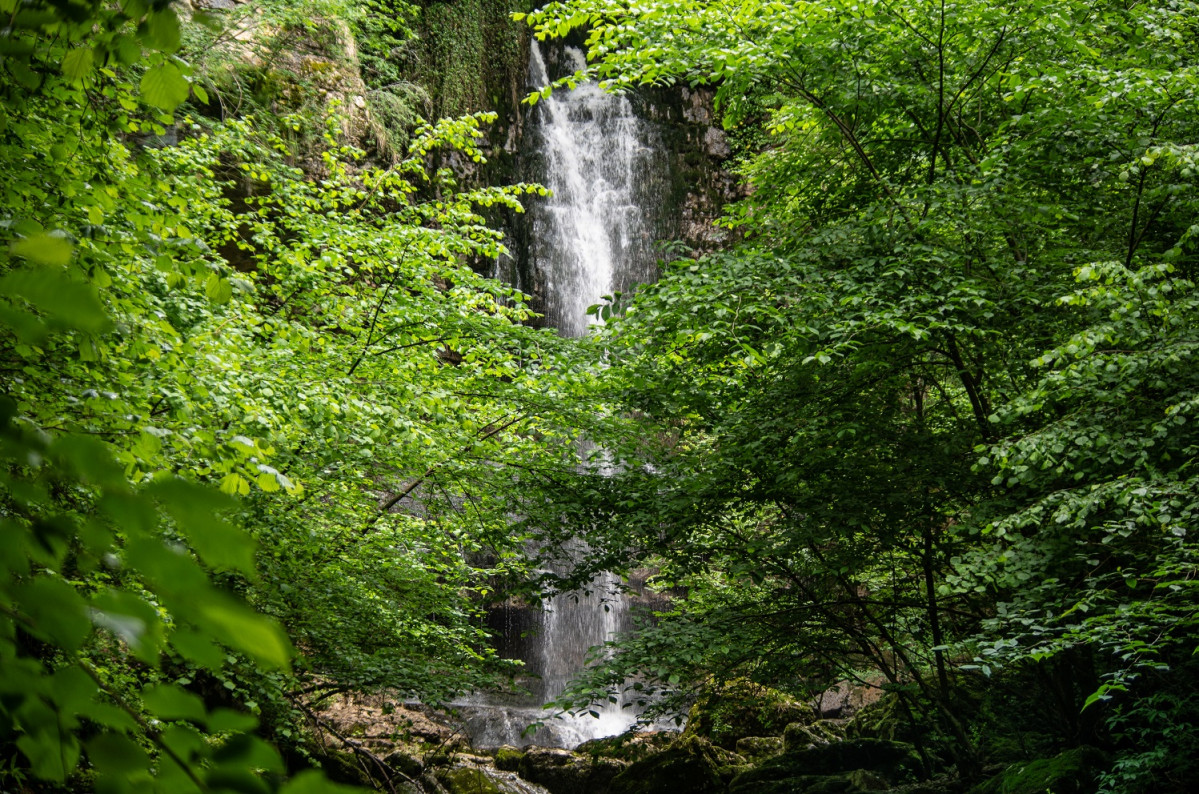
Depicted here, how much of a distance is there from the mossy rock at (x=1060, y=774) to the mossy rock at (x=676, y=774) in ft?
15.6

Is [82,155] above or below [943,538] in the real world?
above

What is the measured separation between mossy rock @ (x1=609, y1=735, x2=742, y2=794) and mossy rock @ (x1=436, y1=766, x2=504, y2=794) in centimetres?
158

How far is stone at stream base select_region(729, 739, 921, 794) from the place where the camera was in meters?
7.44

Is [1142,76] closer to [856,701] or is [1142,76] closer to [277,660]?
[277,660]

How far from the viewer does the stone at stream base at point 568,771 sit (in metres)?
10.2

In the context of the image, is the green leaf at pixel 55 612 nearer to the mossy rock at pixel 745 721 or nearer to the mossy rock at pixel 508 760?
the mossy rock at pixel 745 721

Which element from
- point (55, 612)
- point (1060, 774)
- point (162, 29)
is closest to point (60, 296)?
point (55, 612)

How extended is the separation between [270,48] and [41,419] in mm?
9526

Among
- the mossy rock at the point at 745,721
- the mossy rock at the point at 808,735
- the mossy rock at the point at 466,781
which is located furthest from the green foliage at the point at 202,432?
the mossy rock at the point at 808,735

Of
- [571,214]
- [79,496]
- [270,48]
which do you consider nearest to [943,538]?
[79,496]

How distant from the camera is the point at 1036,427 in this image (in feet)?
17.0

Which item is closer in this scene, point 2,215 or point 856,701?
point 2,215

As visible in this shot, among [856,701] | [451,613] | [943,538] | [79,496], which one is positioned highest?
[79,496]

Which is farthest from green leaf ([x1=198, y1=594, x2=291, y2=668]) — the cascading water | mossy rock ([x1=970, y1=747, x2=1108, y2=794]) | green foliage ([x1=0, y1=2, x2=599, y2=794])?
the cascading water
